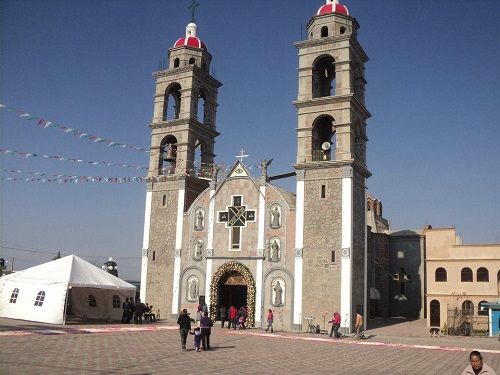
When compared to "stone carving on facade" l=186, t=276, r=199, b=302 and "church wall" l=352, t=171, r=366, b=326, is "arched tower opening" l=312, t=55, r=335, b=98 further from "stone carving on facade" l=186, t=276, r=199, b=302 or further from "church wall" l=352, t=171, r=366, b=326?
"stone carving on facade" l=186, t=276, r=199, b=302

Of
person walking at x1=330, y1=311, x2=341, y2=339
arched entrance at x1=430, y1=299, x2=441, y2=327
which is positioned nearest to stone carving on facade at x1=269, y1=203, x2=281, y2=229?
person walking at x1=330, y1=311, x2=341, y2=339

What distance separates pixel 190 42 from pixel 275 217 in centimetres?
1675

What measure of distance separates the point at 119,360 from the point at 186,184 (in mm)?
22182

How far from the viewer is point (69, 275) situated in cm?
2923

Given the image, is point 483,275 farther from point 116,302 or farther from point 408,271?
point 116,302

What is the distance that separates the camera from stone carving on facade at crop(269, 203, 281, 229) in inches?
1315

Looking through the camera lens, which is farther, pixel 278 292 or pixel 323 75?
pixel 323 75

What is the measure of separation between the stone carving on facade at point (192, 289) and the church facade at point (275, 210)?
7 cm

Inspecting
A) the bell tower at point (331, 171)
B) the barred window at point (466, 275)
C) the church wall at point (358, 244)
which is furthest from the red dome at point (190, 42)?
the barred window at point (466, 275)

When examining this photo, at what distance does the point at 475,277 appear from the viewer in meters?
34.4

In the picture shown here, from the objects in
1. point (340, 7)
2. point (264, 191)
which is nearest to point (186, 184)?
point (264, 191)

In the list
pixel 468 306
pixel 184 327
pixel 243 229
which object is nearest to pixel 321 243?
pixel 243 229

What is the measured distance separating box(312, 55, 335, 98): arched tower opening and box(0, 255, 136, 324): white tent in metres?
18.7

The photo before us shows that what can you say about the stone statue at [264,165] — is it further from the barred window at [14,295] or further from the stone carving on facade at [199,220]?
the barred window at [14,295]
